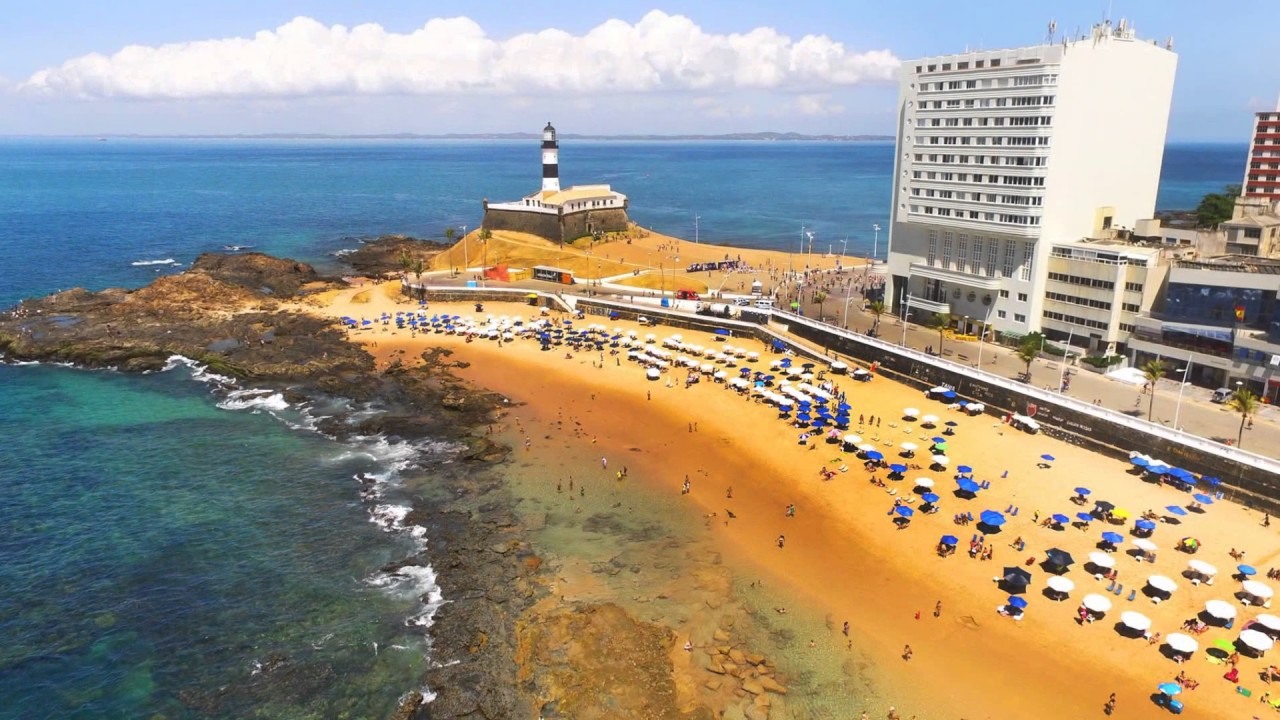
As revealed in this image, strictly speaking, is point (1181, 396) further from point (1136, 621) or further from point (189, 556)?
point (189, 556)

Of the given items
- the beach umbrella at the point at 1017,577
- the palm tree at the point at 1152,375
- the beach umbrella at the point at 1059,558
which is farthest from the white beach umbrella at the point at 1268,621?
the palm tree at the point at 1152,375

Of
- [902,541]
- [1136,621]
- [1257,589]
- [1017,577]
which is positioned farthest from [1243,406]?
[902,541]

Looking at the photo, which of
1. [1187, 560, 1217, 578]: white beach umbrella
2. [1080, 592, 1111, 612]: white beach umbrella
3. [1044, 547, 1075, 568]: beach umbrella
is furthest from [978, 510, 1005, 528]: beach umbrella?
[1187, 560, 1217, 578]: white beach umbrella

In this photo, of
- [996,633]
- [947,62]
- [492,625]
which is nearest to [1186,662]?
[996,633]

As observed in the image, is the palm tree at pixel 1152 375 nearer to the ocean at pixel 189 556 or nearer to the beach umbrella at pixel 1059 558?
the beach umbrella at pixel 1059 558

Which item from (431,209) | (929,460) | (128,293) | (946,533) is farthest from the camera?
(431,209)

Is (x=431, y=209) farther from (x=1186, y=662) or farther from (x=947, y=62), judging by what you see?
(x=1186, y=662)
